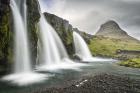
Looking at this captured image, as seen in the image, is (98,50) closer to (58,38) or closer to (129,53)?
(129,53)

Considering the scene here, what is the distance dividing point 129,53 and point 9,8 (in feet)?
442

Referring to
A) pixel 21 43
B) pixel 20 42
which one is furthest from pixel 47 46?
pixel 20 42

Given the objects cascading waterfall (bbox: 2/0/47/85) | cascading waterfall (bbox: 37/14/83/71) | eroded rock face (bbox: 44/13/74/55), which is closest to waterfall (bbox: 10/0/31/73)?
cascading waterfall (bbox: 2/0/47/85)

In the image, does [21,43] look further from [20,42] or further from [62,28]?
[62,28]

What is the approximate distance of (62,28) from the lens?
330ft

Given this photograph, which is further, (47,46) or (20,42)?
(47,46)

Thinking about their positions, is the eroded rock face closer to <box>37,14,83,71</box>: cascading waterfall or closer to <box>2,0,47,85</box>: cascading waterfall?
<box>37,14,83,71</box>: cascading waterfall

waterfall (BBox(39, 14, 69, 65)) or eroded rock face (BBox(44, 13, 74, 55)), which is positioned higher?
eroded rock face (BBox(44, 13, 74, 55))

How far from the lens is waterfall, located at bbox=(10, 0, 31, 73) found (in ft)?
167

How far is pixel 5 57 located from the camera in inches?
1897

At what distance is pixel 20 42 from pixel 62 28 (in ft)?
163

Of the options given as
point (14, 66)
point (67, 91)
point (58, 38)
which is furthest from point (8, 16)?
point (58, 38)

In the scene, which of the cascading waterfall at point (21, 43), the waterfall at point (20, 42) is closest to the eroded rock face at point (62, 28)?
the cascading waterfall at point (21, 43)

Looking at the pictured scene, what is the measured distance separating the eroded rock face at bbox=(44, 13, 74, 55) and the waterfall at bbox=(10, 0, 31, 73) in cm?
3794
